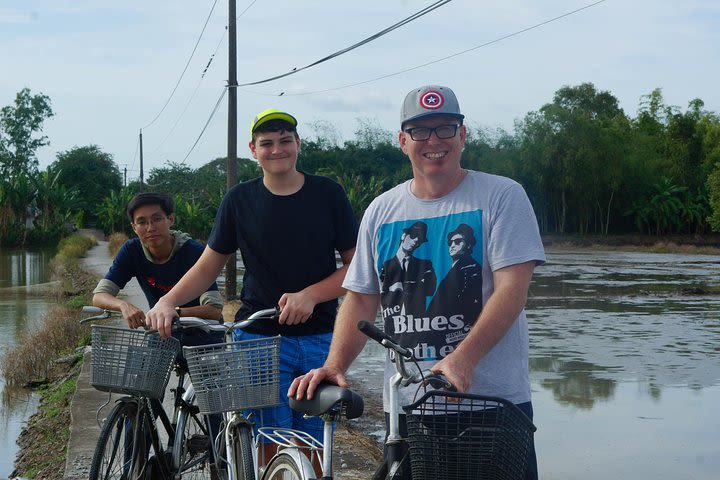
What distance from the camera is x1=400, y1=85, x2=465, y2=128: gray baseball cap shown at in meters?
3.26

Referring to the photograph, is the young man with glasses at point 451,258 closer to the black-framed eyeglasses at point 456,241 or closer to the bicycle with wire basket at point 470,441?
the black-framed eyeglasses at point 456,241

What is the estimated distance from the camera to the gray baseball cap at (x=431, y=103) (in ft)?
10.7

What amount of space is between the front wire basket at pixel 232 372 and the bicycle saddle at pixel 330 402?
0.76m

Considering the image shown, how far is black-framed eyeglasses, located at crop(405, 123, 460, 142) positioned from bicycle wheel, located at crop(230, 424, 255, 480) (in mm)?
1544

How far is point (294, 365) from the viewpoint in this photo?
467 centimetres

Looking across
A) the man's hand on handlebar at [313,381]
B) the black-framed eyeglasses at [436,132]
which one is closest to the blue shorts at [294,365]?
the man's hand on handlebar at [313,381]

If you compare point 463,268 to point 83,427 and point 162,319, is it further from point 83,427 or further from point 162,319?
point 83,427

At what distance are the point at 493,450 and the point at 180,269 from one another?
3.23m

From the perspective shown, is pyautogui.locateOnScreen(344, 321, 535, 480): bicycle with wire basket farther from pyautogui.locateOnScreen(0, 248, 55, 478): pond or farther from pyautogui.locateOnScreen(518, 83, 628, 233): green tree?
pyautogui.locateOnScreen(518, 83, 628, 233): green tree

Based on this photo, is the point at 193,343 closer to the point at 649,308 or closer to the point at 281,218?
the point at 281,218

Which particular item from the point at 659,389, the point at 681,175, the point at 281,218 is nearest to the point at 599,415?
the point at 659,389

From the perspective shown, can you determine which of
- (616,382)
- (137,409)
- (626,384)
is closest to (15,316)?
(616,382)

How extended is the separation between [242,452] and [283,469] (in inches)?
19.0

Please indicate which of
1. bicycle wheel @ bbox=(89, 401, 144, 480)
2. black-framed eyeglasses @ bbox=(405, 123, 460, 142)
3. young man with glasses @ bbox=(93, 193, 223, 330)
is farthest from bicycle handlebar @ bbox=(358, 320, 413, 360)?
young man with glasses @ bbox=(93, 193, 223, 330)
